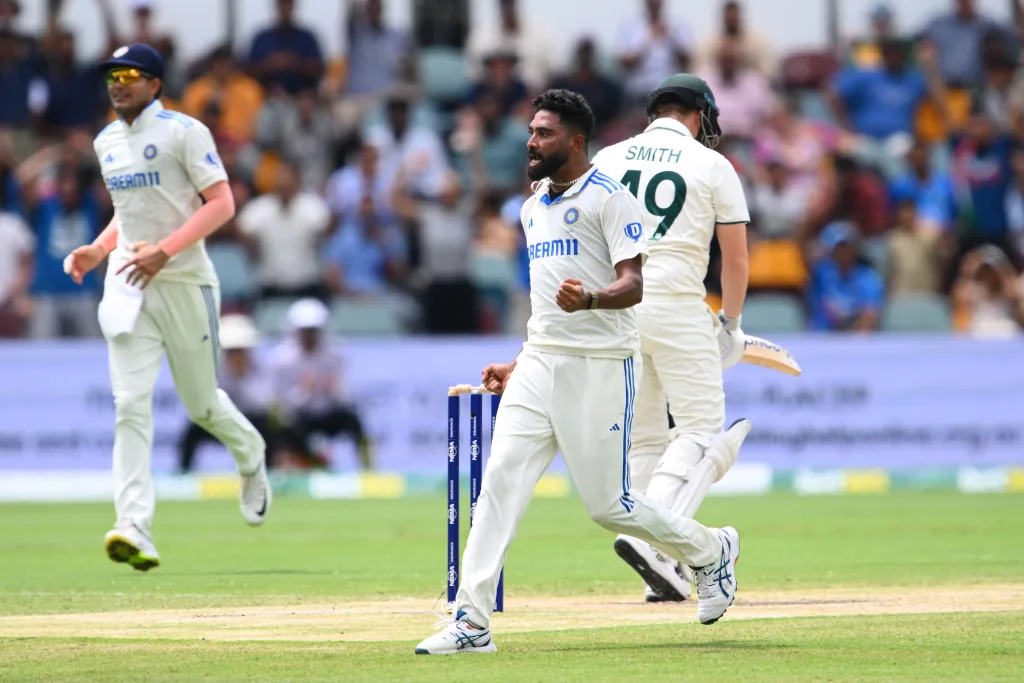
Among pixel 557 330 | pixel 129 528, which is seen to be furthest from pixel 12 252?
pixel 557 330

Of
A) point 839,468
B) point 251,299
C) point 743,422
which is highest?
point 743,422

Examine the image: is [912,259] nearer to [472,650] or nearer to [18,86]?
[18,86]

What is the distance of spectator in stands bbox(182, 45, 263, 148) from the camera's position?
61.6ft

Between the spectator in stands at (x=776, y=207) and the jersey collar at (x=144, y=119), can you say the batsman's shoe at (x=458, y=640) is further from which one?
the spectator in stands at (x=776, y=207)

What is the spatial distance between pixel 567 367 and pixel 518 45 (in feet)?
45.2

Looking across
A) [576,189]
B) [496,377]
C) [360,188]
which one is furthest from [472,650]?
[360,188]

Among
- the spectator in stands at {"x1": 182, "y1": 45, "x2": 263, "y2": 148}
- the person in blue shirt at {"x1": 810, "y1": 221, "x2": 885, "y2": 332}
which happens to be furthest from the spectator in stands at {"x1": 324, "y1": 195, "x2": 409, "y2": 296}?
the person in blue shirt at {"x1": 810, "y1": 221, "x2": 885, "y2": 332}

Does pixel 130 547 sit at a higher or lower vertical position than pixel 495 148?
lower

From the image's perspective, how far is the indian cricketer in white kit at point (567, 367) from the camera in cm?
618

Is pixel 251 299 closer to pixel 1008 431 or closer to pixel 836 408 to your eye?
pixel 836 408

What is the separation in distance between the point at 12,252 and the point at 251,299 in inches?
91.9

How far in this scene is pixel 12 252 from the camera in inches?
668

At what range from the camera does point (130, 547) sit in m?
8.52

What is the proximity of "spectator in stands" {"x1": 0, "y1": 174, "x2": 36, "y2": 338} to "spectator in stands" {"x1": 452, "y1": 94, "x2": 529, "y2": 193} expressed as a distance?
15.5 ft
